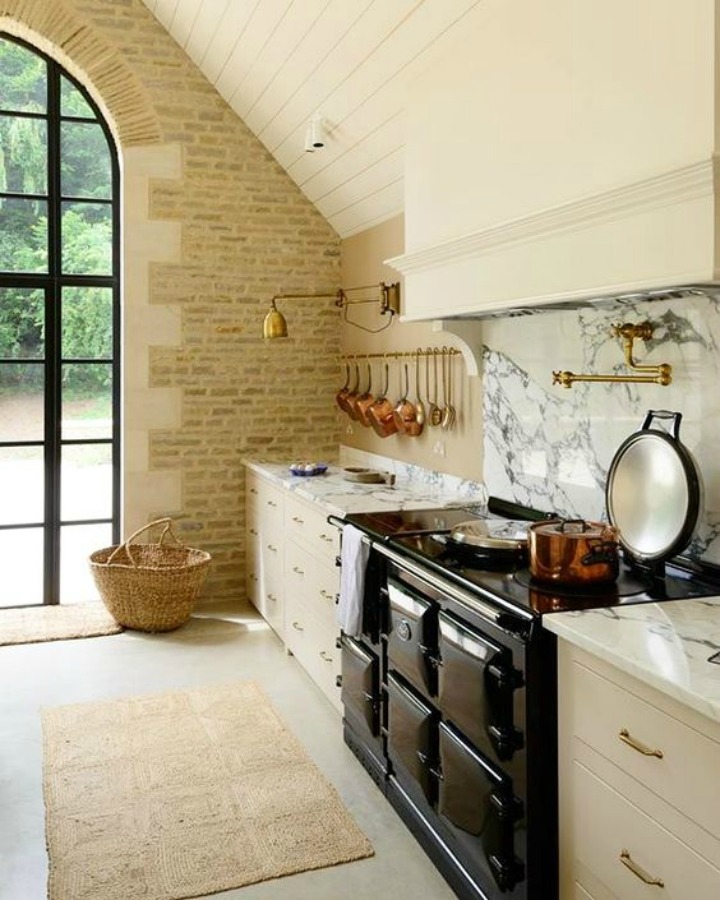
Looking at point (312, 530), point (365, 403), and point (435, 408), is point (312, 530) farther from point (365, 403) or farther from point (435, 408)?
point (365, 403)

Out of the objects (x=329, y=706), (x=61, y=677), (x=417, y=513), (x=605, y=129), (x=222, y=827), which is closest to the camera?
(x=605, y=129)

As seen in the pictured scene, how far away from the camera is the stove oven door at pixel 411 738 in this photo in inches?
102

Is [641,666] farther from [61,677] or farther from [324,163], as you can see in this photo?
[324,163]

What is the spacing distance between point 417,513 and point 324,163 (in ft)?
7.78

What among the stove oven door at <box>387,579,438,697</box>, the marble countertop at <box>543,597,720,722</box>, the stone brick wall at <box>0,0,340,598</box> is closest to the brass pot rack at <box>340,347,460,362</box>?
the stone brick wall at <box>0,0,340,598</box>

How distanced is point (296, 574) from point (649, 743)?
274 cm

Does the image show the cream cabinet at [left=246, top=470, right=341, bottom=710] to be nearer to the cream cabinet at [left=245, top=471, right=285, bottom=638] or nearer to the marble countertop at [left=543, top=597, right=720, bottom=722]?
the cream cabinet at [left=245, top=471, right=285, bottom=638]

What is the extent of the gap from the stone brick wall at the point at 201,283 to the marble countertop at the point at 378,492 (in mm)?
786

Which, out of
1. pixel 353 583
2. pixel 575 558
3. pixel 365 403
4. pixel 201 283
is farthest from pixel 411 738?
pixel 201 283

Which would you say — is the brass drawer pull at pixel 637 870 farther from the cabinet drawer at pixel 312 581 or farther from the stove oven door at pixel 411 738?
the cabinet drawer at pixel 312 581

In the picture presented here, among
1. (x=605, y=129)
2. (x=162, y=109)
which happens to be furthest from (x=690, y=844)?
(x=162, y=109)

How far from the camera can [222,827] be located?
2850 mm

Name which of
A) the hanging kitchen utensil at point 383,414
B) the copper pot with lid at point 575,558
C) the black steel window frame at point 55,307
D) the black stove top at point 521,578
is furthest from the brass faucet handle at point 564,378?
the black steel window frame at point 55,307

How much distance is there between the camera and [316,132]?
4500 millimetres
